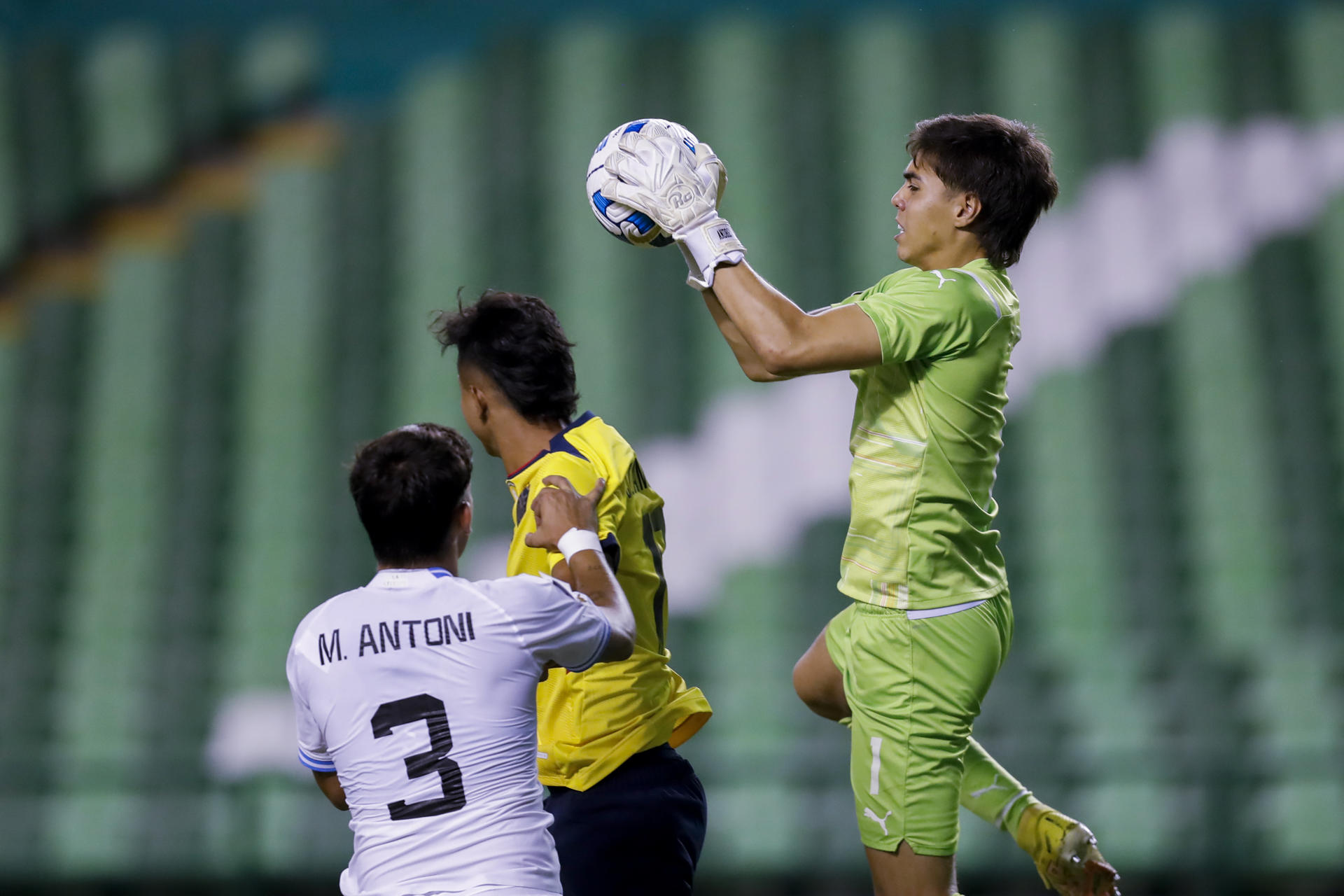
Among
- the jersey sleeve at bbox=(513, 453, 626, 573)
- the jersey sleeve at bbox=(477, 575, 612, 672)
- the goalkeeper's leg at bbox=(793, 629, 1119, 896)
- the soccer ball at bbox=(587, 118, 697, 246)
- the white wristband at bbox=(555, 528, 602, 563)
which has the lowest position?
the goalkeeper's leg at bbox=(793, 629, 1119, 896)

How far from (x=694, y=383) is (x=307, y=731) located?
4121 millimetres

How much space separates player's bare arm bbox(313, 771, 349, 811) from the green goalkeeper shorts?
93cm

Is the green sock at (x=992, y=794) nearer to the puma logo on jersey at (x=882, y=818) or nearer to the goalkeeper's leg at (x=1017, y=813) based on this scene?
the goalkeeper's leg at (x=1017, y=813)

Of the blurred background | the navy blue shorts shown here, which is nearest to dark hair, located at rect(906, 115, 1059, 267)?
the navy blue shorts

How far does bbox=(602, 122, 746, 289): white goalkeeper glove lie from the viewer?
2.46 meters

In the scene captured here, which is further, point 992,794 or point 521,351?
point 992,794

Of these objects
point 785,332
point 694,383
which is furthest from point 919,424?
point 694,383

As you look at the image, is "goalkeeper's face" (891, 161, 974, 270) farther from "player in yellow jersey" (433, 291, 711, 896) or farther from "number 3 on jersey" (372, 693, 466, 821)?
"number 3 on jersey" (372, 693, 466, 821)

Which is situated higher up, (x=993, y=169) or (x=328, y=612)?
(x=993, y=169)

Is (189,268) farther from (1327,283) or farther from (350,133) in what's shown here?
(1327,283)

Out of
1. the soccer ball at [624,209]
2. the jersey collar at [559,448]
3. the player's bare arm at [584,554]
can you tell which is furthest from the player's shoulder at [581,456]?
the soccer ball at [624,209]

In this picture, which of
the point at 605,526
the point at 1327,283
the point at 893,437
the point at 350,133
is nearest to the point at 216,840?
the point at 605,526

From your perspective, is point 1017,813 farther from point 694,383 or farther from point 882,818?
point 694,383

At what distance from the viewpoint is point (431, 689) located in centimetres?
211
